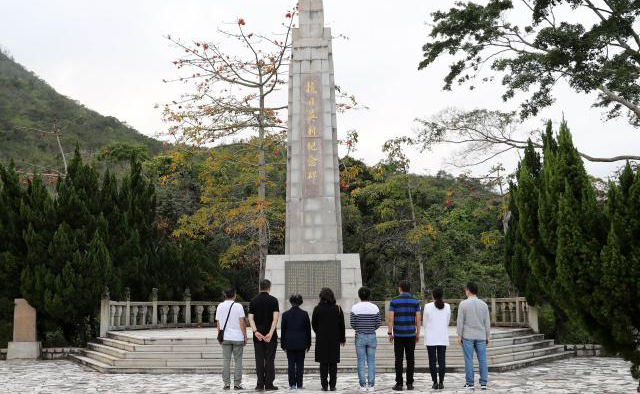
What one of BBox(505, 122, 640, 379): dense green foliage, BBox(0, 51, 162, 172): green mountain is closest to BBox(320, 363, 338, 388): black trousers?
BBox(505, 122, 640, 379): dense green foliage

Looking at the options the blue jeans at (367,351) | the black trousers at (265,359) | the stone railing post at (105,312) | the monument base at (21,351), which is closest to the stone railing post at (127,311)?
the stone railing post at (105,312)

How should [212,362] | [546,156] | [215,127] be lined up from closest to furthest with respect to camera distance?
[546,156], [212,362], [215,127]

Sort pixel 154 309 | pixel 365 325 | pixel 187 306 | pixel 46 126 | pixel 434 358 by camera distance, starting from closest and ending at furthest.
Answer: pixel 365 325, pixel 434 358, pixel 154 309, pixel 187 306, pixel 46 126

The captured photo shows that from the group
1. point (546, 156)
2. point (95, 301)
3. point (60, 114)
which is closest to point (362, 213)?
point (95, 301)

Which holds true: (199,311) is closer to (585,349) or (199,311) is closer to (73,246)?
(73,246)

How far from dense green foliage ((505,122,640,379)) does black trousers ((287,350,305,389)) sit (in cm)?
297

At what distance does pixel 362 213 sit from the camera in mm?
23516

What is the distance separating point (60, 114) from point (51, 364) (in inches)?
1474

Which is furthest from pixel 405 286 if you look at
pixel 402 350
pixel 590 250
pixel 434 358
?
pixel 590 250

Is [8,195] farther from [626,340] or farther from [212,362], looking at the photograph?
[626,340]

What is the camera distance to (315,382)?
845 centimetres

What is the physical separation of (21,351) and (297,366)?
7.97 metres

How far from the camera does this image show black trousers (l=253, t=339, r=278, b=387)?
7398 millimetres

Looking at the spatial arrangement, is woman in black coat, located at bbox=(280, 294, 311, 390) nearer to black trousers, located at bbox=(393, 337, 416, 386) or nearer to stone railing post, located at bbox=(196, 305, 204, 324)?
black trousers, located at bbox=(393, 337, 416, 386)
